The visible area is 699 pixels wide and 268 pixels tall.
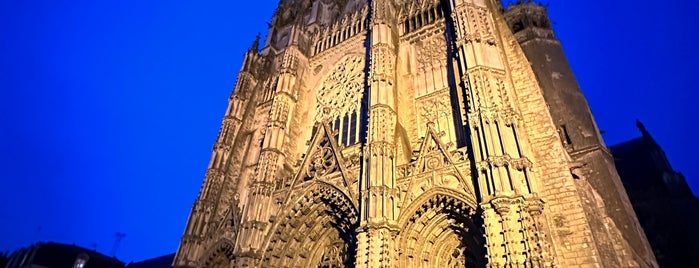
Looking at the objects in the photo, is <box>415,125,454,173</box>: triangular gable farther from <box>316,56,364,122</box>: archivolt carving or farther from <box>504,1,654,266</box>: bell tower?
<box>316,56,364,122</box>: archivolt carving

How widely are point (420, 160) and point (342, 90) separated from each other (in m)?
6.97

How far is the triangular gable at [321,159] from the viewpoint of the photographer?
13562 millimetres

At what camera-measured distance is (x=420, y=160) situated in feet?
38.4

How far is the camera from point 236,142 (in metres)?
18.7

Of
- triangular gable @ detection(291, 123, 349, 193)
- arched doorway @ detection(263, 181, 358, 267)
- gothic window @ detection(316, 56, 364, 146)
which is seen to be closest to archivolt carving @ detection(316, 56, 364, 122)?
gothic window @ detection(316, 56, 364, 146)

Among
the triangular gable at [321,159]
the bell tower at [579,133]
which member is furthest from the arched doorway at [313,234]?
the bell tower at [579,133]

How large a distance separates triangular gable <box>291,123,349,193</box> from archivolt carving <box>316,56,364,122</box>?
5.37 feet

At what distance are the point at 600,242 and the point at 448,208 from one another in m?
3.67

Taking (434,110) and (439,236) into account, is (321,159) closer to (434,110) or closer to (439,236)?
(434,110)

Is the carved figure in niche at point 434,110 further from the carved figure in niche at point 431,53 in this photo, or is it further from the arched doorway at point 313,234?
the arched doorway at point 313,234

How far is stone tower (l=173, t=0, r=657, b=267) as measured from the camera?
9.23 meters

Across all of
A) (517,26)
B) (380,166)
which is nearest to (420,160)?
(380,166)

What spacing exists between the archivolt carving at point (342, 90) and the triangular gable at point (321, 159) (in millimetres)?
1635

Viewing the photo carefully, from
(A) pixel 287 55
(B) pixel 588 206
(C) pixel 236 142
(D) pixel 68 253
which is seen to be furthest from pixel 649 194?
(D) pixel 68 253
